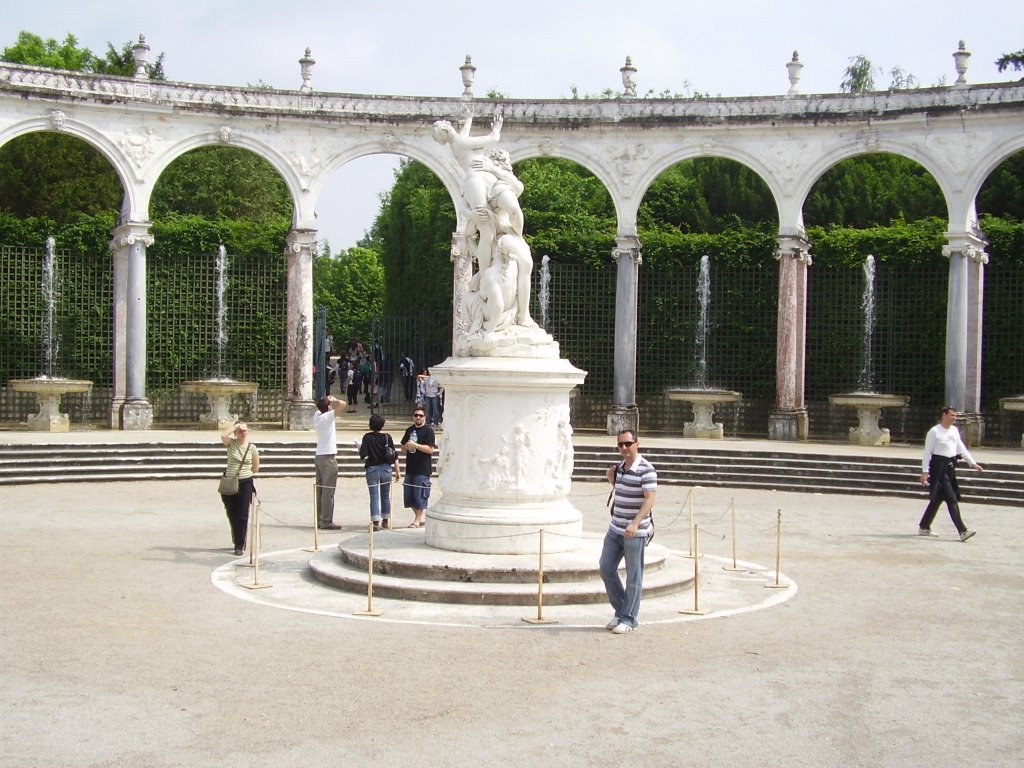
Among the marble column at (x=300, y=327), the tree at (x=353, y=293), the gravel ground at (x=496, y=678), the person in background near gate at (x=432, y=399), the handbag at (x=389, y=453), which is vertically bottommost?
the gravel ground at (x=496, y=678)

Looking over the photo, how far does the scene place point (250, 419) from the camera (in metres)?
25.4

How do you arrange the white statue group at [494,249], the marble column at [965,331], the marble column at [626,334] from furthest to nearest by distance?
1. the marble column at [626,334]
2. the marble column at [965,331]
3. the white statue group at [494,249]

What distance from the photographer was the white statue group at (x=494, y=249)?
1111 centimetres

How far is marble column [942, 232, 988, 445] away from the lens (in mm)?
22406

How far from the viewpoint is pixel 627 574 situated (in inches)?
343

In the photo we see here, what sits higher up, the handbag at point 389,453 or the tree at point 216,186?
the tree at point 216,186

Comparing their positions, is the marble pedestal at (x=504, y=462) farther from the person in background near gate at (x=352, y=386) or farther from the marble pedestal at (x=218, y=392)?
the person in background near gate at (x=352, y=386)

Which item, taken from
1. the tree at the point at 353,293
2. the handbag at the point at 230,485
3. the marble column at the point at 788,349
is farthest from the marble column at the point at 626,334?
the tree at the point at 353,293

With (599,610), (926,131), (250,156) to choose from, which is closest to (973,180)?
(926,131)

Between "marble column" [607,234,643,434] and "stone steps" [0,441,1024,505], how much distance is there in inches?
138

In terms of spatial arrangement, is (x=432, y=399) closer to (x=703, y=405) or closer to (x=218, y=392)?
(x=218, y=392)

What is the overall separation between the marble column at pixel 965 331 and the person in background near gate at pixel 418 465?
12558mm

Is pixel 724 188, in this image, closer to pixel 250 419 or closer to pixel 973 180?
pixel 973 180

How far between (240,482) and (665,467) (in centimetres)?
952
